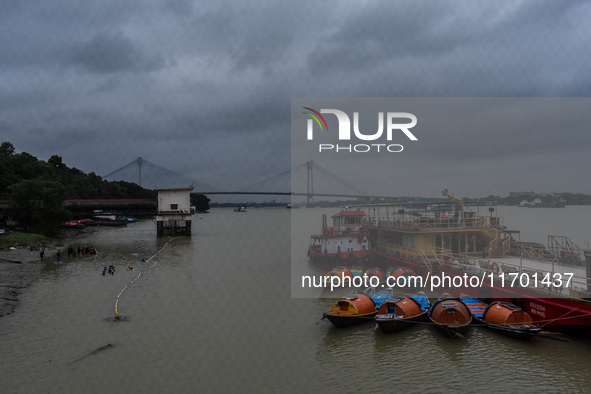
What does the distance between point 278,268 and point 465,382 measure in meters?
22.5

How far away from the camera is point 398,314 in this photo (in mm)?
17125

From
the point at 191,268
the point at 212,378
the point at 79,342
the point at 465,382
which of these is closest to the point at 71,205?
the point at 191,268

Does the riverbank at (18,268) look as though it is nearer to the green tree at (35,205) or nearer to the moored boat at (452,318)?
the green tree at (35,205)

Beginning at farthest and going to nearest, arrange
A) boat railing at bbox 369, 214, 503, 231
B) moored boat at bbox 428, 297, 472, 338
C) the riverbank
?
boat railing at bbox 369, 214, 503, 231 < the riverbank < moored boat at bbox 428, 297, 472, 338

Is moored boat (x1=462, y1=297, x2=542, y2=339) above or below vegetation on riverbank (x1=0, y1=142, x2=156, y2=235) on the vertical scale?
below

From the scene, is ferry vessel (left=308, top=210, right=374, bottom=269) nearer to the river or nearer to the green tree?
the river

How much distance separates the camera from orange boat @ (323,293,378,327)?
17.3 meters

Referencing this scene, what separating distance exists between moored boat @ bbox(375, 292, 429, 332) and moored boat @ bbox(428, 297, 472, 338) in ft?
2.25

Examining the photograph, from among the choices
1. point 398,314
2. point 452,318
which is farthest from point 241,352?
point 452,318

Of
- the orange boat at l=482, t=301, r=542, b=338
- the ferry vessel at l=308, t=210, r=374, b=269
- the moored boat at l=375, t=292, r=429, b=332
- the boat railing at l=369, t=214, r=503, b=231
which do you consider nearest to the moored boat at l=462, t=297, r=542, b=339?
the orange boat at l=482, t=301, r=542, b=338

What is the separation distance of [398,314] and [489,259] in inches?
254

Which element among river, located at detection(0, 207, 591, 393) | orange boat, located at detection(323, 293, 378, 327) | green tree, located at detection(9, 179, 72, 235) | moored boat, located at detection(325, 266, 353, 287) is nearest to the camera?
river, located at detection(0, 207, 591, 393)

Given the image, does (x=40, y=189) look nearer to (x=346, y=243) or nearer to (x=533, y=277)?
(x=346, y=243)

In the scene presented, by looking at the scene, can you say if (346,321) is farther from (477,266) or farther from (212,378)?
(477,266)
